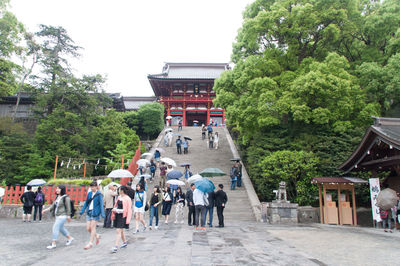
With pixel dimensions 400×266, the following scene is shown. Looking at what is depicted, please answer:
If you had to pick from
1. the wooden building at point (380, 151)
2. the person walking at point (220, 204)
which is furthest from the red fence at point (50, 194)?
the wooden building at point (380, 151)

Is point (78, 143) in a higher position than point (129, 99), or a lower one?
lower

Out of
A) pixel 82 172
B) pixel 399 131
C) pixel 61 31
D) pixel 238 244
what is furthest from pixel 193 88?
pixel 238 244

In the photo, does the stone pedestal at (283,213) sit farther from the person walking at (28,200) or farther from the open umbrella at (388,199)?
the person walking at (28,200)

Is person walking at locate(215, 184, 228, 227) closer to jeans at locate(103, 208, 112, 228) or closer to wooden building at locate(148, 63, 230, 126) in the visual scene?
jeans at locate(103, 208, 112, 228)

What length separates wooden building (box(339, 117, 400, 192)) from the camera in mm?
9398

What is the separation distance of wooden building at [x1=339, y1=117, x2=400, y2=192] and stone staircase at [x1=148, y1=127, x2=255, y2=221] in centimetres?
452

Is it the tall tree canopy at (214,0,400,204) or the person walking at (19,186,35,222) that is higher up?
the tall tree canopy at (214,0,400,204)

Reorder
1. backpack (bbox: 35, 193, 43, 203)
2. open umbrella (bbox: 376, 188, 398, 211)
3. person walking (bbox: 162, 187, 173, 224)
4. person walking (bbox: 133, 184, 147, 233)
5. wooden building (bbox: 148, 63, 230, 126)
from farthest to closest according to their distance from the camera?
wooden building (bbox: 148, 63, 230, 126)
backpack (bbox: 35, 193, 43, 203)
person walking (bbox: 162, 187, 173, 224)
open umbrella (bbox: 376, 188, 398, 211)
person walking (bbox: 133, 184, 147, 233)

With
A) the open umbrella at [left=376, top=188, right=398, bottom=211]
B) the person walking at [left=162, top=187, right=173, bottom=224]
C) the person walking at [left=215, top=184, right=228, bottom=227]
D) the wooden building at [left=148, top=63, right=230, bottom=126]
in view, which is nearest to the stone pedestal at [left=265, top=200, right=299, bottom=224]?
the person walking at [left=215, top=184, right=228, bottom=227]

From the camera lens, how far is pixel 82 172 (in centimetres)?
1788

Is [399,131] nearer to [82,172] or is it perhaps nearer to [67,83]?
[82,172]

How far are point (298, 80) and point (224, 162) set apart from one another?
24.3 feet

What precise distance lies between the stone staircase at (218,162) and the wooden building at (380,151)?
452 cm

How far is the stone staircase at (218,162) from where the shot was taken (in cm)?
1205
